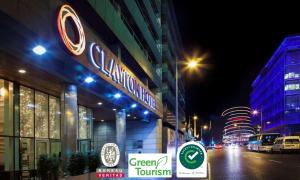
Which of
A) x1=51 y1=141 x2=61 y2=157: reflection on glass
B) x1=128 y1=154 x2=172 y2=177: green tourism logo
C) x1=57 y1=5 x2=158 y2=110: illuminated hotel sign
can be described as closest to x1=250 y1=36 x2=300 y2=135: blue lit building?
x1=57 y1=5 x2=158 y2=110: illuminated hotel sign

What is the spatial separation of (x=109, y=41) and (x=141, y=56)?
8964mm

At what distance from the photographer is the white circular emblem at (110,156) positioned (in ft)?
26.7

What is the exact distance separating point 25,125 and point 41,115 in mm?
1890

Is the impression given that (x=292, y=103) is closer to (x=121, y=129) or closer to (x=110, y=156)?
(x=121, y=129)

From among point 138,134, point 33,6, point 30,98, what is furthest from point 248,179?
point 138,134

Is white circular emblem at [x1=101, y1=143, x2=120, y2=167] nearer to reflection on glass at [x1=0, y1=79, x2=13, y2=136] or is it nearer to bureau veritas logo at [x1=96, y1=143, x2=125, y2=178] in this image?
bureau veritas logo at [x1=96, y1=143, x2=125, y2=178]

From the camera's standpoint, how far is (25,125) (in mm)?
19875

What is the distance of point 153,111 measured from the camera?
121 ft

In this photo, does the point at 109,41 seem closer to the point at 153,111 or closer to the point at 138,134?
the point at 153,111

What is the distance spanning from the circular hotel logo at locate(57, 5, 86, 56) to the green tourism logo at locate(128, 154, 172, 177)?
6729mm

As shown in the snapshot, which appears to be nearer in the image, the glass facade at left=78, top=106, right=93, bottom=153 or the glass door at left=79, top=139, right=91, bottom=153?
the glass facade at left=78, top=106, right=93, bottom=153

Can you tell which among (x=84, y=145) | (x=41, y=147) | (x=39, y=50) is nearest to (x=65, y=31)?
(x=39, y=50)

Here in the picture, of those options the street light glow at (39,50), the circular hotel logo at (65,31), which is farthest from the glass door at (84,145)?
the street light glow at (39,50)

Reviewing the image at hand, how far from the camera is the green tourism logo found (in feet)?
22.1
